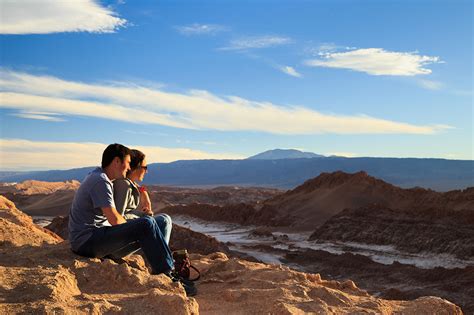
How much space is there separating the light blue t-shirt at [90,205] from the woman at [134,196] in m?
0.28

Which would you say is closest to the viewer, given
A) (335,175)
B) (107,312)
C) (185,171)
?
(107,312)

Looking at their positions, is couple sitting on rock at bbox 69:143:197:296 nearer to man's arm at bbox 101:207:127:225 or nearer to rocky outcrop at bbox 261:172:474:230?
man's arm at bbox 101:207:127:225

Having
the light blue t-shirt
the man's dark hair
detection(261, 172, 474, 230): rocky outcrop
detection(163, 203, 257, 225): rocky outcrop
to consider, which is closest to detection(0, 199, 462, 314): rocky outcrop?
the light blue t-shirt

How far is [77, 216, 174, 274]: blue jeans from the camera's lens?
4.06 meters

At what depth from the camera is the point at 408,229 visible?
17578mm

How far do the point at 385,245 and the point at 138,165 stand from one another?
46.9 feet

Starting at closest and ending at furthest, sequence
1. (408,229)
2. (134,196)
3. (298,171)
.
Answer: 1. (134,196)
2. (408,229)
3. (298,171)

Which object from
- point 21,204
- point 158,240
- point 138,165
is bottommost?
point 21,204

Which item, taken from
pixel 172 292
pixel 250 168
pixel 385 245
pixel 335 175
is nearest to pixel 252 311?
pixel 172 292

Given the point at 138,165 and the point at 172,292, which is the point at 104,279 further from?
the point at 138,165

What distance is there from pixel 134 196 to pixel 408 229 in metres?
14.8

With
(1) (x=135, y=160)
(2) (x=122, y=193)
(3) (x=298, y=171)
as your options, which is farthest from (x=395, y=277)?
(3) (x=298, y=171)

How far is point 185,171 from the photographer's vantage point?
6555 inches

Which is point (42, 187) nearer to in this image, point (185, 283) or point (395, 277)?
point (395, 277)
